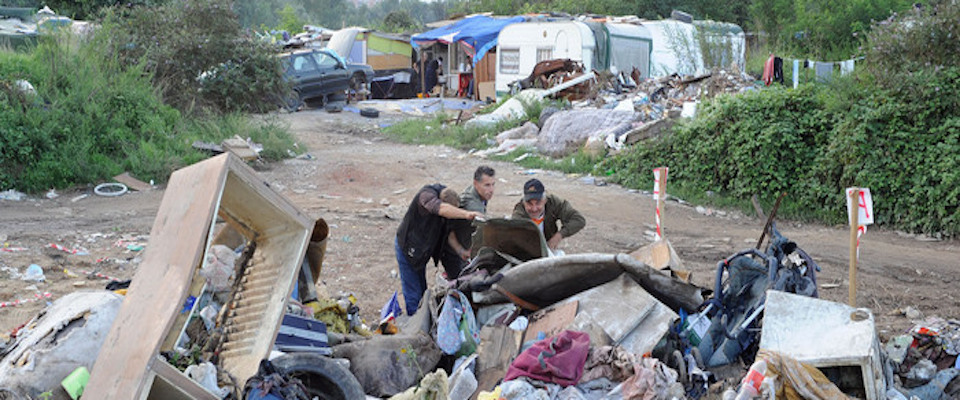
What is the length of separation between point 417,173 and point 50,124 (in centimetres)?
547

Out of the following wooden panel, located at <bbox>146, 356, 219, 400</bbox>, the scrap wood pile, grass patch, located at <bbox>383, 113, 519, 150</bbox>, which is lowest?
grass patch, located at <bbox>383, 113, 519, 150</bbox>

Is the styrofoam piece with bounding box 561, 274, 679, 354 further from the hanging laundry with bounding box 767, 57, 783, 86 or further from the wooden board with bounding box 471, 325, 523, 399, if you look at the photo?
the hanging laundry with bounding box 767, 57, 783, 86

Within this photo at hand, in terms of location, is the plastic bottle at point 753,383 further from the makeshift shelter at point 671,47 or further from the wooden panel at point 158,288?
the makeshift shelter at point 671,47

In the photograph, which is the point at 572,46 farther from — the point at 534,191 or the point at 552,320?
the point at 552,320

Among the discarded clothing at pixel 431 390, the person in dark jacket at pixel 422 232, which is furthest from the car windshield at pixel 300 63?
the discarded clothing at pixel 431 390

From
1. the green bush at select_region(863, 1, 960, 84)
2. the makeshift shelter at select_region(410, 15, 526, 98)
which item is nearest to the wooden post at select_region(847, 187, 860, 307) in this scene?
the green bush at select_region(863, 1, 960, 84)

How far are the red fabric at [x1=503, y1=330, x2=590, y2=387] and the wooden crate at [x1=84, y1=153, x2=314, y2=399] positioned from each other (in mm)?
1328

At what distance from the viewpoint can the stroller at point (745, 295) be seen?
4801 millimetres

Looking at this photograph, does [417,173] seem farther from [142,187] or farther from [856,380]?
[856,380]

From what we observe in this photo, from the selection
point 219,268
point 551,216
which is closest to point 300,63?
point 551,216

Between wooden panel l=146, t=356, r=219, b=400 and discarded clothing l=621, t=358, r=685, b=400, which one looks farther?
discarded clothing l=621, t=358, r=685, b=400

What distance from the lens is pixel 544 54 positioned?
22656 millimetres

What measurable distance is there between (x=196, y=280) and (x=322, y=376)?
0.83 meters

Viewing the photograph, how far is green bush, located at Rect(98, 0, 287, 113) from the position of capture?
45.7ft
